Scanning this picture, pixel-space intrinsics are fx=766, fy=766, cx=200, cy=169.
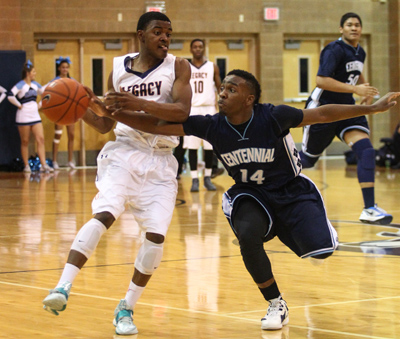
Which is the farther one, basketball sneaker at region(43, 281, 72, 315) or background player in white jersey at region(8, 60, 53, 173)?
background player in white jersey at region(8, 60, 53, 173)

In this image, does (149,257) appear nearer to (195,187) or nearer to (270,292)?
(270,292)

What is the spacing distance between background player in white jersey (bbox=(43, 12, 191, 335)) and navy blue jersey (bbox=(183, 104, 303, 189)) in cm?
16

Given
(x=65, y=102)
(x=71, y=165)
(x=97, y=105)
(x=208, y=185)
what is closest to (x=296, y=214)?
(x=97, y=105)

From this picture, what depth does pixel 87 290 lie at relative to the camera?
14.0 feet

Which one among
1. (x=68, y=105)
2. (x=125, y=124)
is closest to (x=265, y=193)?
(x=125, y=124)

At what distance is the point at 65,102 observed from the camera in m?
3.48

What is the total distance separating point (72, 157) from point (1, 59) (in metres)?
2.27

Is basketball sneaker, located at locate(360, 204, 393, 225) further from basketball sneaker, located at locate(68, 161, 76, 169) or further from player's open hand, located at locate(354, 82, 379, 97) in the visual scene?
basketball sneaker, located at locate(68, 161, 76, 169)

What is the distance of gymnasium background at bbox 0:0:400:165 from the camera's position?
48.6ft

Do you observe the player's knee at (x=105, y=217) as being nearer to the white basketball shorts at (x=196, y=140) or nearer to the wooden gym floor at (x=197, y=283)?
the wooden gym floor at (x=197, y=283)

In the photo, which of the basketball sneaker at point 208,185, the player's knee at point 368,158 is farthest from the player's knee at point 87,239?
the basketball sneaker at point 208,185

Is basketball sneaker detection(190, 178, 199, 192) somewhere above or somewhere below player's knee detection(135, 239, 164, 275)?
below

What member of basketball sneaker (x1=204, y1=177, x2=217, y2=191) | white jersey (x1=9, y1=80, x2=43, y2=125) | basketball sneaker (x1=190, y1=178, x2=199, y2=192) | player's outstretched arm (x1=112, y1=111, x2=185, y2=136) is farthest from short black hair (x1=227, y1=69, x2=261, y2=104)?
white jersey (x1=9, y1=80, x2=43, y2=125)

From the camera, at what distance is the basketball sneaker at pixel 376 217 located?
257 inches
